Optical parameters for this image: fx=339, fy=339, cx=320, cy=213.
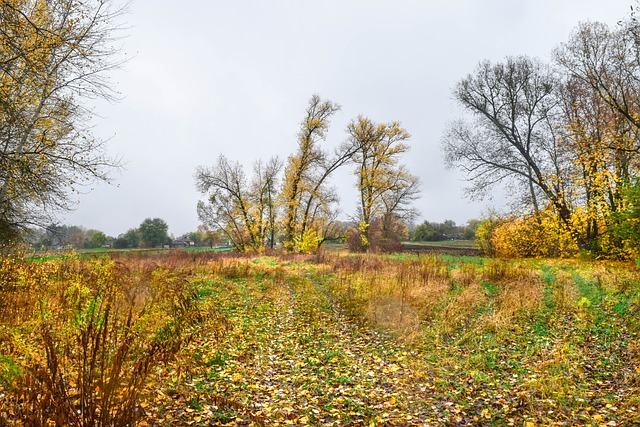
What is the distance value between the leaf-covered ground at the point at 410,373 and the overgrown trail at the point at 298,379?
0.02 meters

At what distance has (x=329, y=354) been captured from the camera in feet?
19.8

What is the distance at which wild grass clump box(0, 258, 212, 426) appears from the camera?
8.73 ft

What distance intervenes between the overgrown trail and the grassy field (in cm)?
3

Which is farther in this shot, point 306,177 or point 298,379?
point 306,177

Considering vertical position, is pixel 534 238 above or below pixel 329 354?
above

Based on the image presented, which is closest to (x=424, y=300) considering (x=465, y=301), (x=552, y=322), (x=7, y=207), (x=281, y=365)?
(x=465, y=301)

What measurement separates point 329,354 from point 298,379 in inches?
45.4

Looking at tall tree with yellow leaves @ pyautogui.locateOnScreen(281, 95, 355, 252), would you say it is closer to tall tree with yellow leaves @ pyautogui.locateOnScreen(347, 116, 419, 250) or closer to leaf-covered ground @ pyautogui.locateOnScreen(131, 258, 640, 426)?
tall tree with yellow leaves @ pyautogui.locateOnScreen(347, 116, 419, 250)

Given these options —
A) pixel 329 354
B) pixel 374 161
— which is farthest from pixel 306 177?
pixel 329 354

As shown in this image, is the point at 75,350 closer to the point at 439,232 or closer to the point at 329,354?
the point at 329,354

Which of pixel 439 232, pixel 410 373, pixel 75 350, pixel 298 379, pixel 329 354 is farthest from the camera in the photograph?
pixel 439 232

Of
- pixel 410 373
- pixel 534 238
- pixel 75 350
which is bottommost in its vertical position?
pixel 410 373

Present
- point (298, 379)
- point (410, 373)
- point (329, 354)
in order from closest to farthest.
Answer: point (298, 379)
point (410, 373)
point (329, 354)

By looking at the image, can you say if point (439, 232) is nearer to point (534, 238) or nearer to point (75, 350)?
point (534, 238)
